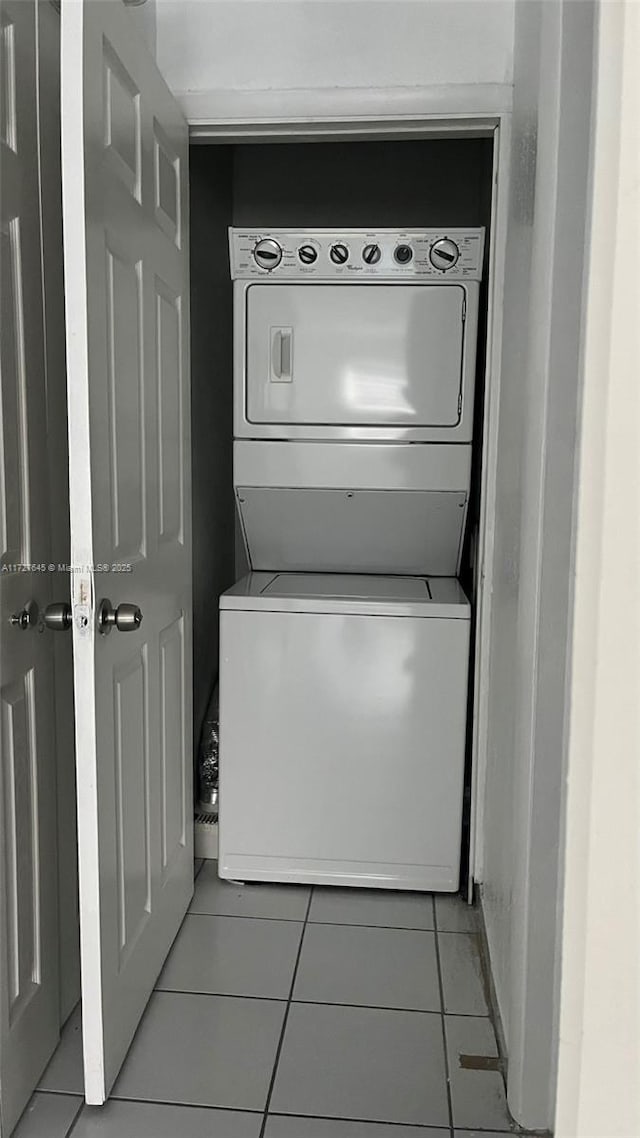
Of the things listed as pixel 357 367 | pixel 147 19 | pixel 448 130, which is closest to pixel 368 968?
pixel 357 367

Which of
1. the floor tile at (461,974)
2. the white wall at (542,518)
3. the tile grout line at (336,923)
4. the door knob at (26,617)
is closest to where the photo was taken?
the white wall at (542,518)

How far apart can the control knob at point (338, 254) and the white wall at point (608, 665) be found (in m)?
1.83

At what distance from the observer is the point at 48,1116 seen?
62.0 inches

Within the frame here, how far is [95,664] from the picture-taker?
1470 millimetres

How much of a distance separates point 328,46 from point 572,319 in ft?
3.65

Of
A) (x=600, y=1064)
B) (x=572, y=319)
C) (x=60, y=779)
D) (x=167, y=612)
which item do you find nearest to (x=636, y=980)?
(x=600, y=1064)

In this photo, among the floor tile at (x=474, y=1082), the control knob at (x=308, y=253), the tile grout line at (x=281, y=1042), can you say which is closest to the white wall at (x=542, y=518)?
the floor tile at (x=474, y=1082)

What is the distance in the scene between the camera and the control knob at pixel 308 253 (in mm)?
2436

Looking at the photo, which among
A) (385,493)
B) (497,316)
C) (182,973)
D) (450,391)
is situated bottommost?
(182,973)

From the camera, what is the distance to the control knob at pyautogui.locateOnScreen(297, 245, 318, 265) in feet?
7.99

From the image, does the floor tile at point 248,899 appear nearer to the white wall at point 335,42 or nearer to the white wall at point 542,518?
the white wall at point 542,518

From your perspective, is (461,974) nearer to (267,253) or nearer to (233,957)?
(233,957)

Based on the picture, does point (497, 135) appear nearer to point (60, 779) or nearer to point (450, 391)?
point (450, 391)

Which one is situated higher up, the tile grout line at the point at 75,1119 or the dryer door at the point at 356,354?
the dryer door at the point at 356,354
